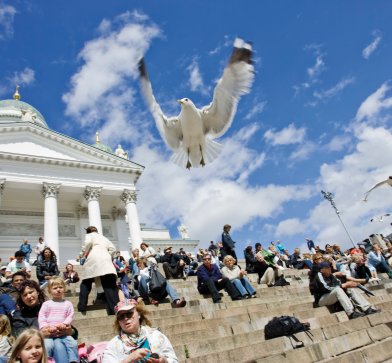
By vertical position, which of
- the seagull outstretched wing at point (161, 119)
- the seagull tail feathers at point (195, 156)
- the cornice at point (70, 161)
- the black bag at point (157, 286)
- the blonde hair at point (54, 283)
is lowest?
the blonde hair at point (54, 283)

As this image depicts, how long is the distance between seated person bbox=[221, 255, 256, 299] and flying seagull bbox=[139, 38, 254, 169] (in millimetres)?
2543

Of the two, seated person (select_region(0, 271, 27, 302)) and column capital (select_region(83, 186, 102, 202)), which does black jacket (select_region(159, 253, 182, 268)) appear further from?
column capital (select_region(83, 186, 102, 202))

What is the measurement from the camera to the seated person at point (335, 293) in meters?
6.11

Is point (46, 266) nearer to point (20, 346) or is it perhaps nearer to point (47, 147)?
point (20, 346)

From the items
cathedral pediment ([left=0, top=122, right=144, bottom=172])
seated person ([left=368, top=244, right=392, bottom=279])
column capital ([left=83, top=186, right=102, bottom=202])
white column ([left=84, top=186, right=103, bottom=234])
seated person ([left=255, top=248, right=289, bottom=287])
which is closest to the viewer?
seated person ([left=255, top=248, right=289, bottom=287])

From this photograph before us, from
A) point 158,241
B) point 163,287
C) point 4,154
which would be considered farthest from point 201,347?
point 158,241

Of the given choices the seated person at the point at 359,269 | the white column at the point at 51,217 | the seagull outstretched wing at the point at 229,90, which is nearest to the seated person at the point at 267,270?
the seated person at the point at 359,269

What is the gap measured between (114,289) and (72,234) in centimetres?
2172

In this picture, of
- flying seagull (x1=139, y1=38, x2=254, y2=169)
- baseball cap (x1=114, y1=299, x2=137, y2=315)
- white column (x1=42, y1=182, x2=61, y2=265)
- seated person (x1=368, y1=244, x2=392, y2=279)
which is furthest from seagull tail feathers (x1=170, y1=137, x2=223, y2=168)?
A: white column (x1=42, y1=182, x2=61, y2=265)

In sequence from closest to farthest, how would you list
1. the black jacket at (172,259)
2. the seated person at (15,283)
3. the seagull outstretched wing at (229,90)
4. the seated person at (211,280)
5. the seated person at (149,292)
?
1. the seated person at (15,283)
2. the seagull outstretched wing at (229,90)
3. the seated person at (149,292)
4. the seated person at (211,280)
5. the black jacket at (172,259)

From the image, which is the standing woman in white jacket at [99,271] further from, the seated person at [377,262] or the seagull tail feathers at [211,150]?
→ the seated person at [377,262]

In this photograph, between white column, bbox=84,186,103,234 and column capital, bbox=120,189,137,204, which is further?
column capital, bbox=120,189,137,204

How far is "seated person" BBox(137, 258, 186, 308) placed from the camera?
6875mm

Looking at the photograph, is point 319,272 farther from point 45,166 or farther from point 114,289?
point 45,166
